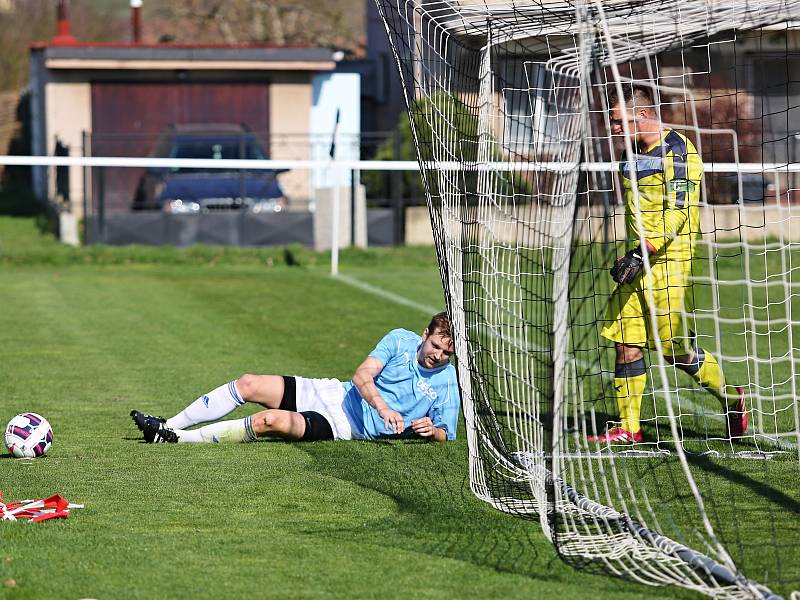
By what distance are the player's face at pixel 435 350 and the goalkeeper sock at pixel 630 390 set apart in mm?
1056

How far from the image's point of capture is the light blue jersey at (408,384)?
6.96m

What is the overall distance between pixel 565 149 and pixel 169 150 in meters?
17.6

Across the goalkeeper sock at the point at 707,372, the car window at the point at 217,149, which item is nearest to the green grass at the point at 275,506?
the goalkeeper sock at the point at 707,372

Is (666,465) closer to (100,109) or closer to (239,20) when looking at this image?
(100,109)

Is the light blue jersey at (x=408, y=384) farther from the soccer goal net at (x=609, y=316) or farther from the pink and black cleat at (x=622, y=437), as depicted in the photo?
the pink and black cleat at (x=622, y=437)

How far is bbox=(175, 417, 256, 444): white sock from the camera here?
7145 mm

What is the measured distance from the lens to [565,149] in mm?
7328

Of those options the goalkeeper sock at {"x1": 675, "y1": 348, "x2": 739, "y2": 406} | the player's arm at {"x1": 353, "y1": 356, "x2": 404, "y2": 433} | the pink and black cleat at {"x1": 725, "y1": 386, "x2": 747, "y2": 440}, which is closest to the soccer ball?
the player's arm at {"x1": 353, "y1": 356, "x2": 404, "y2": 433}

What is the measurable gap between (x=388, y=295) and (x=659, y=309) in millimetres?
8356

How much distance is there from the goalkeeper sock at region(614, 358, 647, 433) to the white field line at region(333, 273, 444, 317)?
6.06m

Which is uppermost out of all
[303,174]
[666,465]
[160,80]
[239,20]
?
[239,20]

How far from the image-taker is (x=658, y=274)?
7219mm

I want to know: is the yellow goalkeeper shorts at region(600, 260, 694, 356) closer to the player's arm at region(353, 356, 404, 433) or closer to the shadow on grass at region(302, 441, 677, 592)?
the shadow on grass at region(302, 441, 677, 592)

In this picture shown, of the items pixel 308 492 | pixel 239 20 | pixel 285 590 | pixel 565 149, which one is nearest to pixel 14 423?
pixel 308 492
